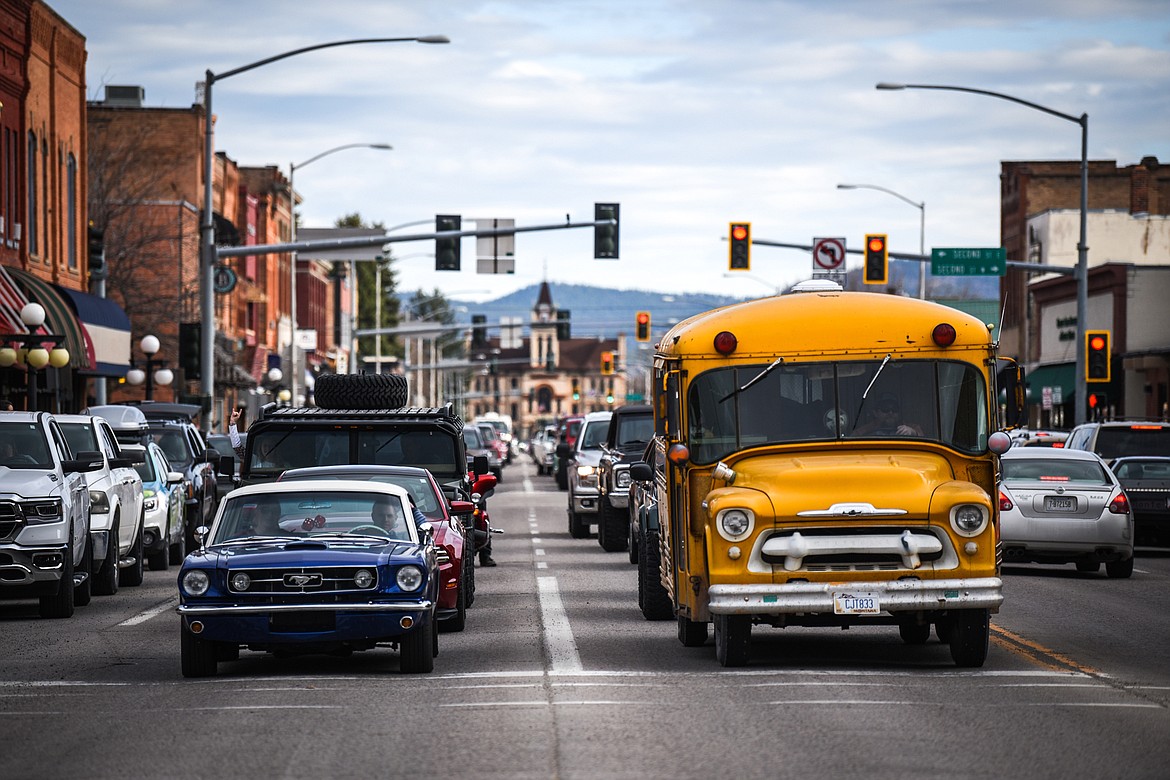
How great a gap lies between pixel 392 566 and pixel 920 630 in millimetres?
4474

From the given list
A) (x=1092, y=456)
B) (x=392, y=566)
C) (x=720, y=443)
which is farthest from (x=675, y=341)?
(x=1092, y=456)

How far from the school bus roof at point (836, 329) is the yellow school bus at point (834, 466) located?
0.01 meters

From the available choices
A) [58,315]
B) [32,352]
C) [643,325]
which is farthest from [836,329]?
[643,325]

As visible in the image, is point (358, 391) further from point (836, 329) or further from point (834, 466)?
point (834, 466)

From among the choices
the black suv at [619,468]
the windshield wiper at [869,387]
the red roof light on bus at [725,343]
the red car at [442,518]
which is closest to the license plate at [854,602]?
the windshield wiper at [869,387]

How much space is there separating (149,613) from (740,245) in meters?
26.1

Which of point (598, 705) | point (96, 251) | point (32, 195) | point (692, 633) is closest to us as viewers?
point (598, 705)

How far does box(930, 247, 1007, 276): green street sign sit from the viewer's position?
46.0 m

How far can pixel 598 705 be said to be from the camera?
11609mm

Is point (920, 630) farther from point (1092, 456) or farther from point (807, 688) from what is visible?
point (1092, 456)

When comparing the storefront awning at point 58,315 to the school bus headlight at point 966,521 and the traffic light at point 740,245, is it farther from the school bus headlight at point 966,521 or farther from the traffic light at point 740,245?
the school bus headlight at point 966,521

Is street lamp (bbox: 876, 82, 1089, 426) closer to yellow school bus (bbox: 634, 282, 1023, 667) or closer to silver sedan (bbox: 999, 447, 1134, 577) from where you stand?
silver sedan (bbox: 999, 447, 1134, 577)

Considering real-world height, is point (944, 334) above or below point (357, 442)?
above

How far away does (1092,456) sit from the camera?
24125 millimetres
